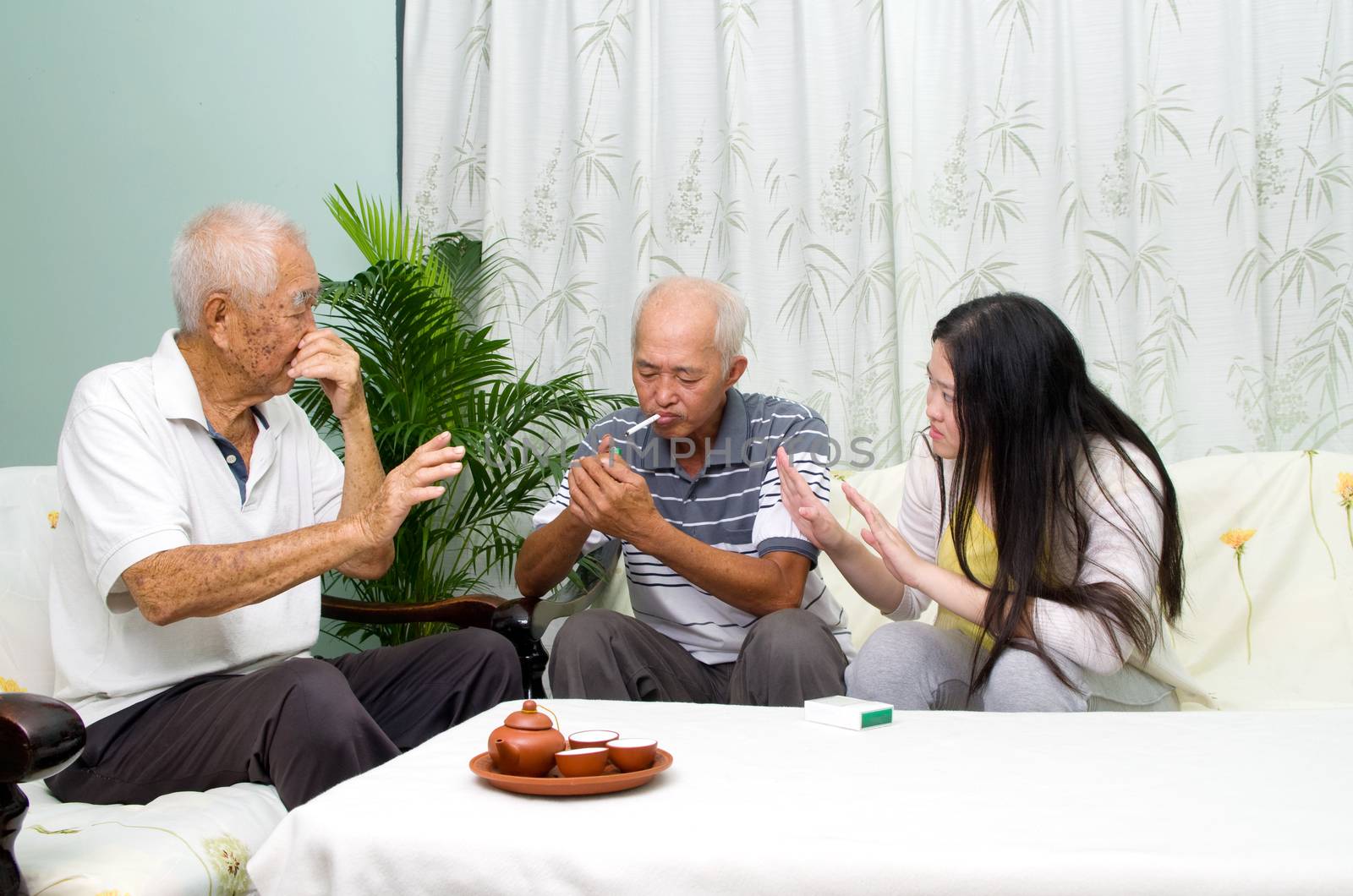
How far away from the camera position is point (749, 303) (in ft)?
9.05

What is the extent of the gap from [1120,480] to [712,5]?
1.77 metres

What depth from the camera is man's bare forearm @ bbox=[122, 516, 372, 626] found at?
1526 mm

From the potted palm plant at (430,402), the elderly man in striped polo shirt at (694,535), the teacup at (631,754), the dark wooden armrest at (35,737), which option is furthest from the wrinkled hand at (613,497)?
the dark wooden armrest at (35,737)

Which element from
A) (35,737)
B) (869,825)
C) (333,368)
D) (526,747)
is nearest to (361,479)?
(333,368)

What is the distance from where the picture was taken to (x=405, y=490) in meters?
1.66

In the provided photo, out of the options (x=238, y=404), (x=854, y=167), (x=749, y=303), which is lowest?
(x=238, y=404)

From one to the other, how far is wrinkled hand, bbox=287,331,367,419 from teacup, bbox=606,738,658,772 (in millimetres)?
1031

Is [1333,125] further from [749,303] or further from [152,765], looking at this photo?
[152,765]

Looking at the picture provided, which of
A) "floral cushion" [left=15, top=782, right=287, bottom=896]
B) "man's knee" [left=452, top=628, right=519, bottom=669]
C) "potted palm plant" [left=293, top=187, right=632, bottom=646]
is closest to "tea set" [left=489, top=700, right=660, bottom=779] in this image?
"floral cushion" [left=15, top=782, right=287, bottom=896]

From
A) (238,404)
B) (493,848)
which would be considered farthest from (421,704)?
(493,848)

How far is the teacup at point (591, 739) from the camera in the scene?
3.64 feet

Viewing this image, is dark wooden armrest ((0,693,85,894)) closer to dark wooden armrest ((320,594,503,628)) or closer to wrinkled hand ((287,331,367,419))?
wrinkled hand ((287,331,367,419))

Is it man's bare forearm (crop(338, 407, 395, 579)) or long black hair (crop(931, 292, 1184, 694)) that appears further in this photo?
man's bare forearm (crop(338, 407, 395, 579))

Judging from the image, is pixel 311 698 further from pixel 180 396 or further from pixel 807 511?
pixel 807 511
